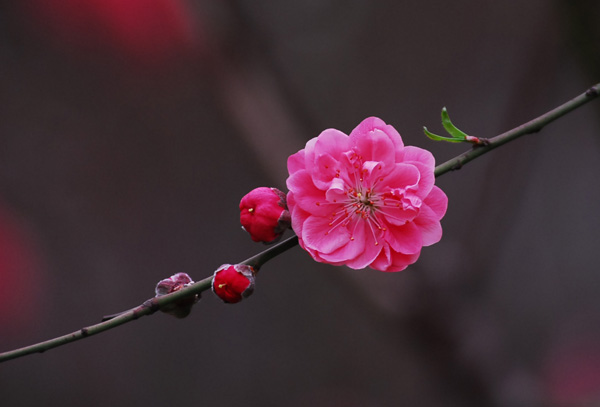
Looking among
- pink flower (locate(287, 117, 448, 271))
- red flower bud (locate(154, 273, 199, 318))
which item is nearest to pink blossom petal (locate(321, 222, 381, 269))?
pink flower (locate(287, 117, 448, 271))

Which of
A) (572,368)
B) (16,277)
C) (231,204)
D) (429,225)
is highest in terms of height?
(16,277)

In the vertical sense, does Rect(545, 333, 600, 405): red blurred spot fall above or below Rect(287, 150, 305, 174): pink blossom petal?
below

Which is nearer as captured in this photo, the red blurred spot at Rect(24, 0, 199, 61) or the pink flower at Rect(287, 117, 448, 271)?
the pink flower at Rect(287, 117, 448, 271)

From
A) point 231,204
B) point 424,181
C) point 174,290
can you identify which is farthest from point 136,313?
point 231,204

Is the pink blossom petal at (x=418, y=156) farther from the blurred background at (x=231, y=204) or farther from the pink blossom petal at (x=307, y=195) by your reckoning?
the blurred background at (x=231, y=204)

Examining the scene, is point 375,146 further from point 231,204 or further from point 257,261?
point 231,204

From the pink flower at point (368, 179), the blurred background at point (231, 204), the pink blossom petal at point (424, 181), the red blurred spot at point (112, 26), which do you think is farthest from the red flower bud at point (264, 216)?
the red blurred spot at point (112, 26)

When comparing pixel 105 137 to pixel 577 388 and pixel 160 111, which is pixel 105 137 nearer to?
pixel 160 111

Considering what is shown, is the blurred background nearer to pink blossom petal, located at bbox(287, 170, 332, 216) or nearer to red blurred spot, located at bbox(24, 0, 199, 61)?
red blurred spot, located at bbox(24, 0, 199, 61)
